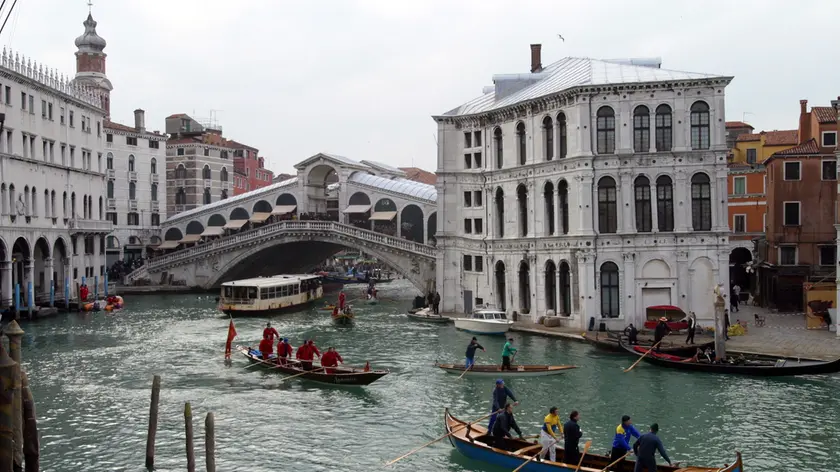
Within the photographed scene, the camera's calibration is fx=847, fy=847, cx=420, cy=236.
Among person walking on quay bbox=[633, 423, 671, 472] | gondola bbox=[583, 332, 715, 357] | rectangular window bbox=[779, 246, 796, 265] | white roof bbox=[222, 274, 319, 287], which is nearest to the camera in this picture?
person walking on quay bbox=[633, 423, 671, 472]

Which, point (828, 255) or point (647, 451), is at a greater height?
point (828, 255)

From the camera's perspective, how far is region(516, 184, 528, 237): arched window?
120 ft

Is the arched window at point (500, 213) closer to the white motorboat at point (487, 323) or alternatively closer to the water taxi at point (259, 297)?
the white motorboat at point (487, 323)

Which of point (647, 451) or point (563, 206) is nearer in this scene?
point (647, 451)

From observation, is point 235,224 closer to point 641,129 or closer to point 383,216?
point 383,216

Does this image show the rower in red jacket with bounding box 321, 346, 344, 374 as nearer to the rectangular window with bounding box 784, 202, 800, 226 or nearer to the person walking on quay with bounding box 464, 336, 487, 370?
the person walking on quay with bounding box 464, 336, 487, 370

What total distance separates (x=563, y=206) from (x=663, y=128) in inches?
193

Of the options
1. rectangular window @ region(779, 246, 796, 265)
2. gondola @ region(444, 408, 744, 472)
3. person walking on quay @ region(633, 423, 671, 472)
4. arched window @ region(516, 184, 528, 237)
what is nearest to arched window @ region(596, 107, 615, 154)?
arched window @ region(516, 184, 528, 237)

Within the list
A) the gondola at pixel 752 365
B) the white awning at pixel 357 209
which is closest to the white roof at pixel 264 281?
the white awning at pixel 357 209

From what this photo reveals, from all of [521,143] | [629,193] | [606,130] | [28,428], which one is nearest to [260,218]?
[521,143]

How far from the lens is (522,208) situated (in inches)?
1452

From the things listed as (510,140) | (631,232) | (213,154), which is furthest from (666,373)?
(213,154)

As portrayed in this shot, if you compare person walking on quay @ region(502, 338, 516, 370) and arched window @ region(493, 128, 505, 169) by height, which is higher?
arched window @ region(493, 128, 505, 169)

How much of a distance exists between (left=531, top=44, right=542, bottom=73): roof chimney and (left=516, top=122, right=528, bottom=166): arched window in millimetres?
7318
